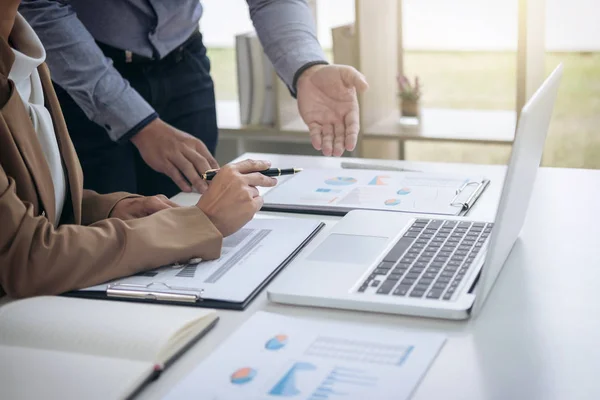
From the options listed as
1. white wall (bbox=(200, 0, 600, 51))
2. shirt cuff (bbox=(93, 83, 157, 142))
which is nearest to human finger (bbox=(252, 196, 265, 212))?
shirt cuff (bbox=(93, 83, 157, 142))

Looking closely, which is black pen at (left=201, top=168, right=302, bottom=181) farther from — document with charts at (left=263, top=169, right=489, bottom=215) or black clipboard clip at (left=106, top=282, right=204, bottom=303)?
black clipboard clip at (left=106, top=282, right=204, bottom=303)

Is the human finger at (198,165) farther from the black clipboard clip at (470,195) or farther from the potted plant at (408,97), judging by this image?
the potted plant at (408,97)

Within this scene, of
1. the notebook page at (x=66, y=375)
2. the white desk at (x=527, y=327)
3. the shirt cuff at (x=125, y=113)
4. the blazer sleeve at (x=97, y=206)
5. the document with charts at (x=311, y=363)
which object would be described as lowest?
the white desk at (x=527, y=327)

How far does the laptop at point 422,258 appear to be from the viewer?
47.6 inches

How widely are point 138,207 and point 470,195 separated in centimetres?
65

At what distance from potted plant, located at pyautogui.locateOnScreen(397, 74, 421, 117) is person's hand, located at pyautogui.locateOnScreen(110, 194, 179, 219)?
192 centimetres

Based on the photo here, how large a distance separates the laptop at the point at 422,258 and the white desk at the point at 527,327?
0.02 metres

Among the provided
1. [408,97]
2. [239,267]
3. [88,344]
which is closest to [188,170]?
[239,267]

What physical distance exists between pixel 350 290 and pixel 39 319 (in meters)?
0.43

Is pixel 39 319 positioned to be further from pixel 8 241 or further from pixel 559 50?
pixel 559 50

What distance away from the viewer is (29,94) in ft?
5.20

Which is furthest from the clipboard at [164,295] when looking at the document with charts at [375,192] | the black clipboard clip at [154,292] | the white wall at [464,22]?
the white wall at [464,22]

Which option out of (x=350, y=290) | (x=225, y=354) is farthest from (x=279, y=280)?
(x=225, y=354)

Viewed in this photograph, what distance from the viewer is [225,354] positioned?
3.67 feet
